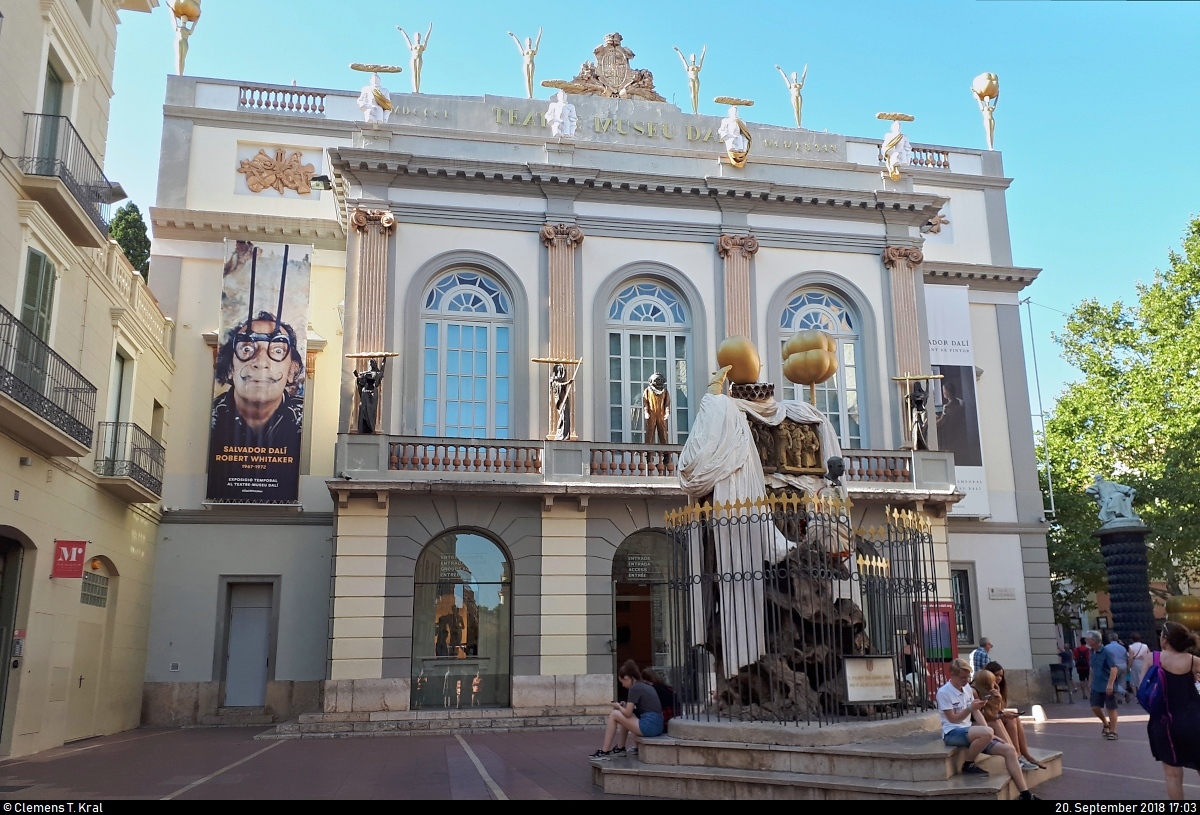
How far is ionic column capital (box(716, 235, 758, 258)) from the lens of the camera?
22.9 meters

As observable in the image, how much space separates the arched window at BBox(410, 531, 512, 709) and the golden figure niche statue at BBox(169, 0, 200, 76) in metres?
14.3

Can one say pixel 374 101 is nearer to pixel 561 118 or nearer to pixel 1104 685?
pixel 561 118

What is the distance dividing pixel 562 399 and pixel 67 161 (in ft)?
32.5

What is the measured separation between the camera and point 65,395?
1558cm

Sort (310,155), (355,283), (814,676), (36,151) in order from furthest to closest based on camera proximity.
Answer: (310,155) → (355,283) → (36,151) → (814,676)

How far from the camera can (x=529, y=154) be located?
74.4 ft

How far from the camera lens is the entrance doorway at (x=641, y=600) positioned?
20.9 meters

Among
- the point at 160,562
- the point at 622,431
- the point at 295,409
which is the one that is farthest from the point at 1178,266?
the point at 160,562

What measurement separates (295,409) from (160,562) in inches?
178

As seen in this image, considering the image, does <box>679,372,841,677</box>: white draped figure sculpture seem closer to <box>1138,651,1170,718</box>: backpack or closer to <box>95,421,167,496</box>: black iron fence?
<box>1138,651,1170,718</box>: backpack

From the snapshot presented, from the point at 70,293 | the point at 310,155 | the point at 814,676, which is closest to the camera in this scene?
the point at 814,676

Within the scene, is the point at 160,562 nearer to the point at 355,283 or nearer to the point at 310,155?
the point at 355,283

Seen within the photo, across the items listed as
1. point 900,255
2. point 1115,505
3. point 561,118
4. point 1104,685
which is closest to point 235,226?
point 561,118

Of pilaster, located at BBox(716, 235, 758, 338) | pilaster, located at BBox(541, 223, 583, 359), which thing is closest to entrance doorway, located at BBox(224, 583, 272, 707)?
pilaster, located at BBox(541, 223, 583, 359)
